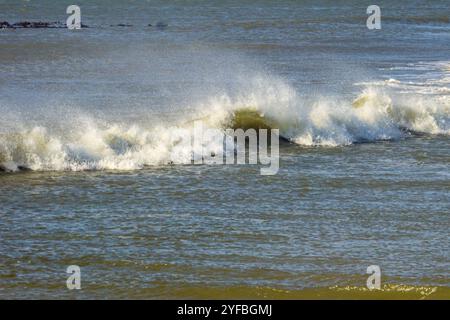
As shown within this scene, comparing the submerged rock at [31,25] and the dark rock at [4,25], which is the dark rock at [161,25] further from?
the dark rock at [4,25]

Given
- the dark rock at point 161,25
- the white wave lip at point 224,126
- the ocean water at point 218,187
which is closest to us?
the ocean water at point 218,187

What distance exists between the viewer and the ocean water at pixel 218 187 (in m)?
10.5

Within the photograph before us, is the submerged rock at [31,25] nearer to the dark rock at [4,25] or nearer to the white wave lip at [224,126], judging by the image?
the dark rock at [4,25]

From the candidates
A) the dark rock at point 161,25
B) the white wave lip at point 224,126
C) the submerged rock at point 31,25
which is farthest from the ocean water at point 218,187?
the dark rock at point 161,25

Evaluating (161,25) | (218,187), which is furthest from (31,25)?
(218,187)

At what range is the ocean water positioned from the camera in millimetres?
10453

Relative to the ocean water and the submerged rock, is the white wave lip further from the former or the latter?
the submerged rock

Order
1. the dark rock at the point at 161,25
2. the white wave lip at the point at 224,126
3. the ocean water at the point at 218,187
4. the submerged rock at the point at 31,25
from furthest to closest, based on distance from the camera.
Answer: the dark rock at the point at 161,25 < the submerged rock at the point at 31,25 < the white wave lip at the point at 224,126 < the ocean water at the point at 218,187

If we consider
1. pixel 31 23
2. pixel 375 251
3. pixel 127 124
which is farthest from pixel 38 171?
pixel 31 23

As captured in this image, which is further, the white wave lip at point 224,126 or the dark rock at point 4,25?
the dark rock at point 4,25

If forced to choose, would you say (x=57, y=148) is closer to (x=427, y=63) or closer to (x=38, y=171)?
(x=38, y=171)

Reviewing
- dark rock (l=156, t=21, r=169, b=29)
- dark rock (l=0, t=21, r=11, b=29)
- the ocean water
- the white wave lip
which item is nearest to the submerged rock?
dark rock (l=0, t=21, r=11, b=29)

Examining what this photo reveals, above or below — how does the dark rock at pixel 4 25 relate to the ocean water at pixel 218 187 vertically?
above

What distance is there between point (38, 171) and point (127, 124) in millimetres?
4295
